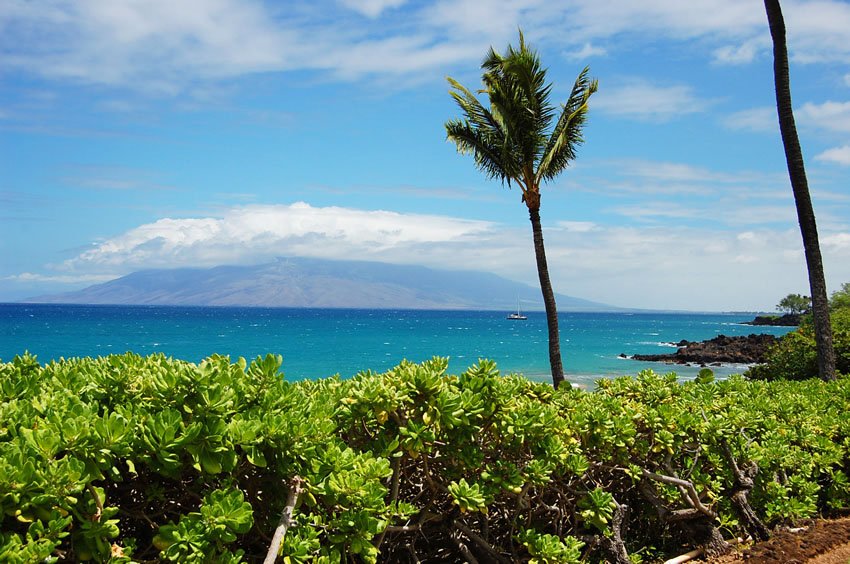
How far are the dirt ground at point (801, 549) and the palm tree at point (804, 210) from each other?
6284mm

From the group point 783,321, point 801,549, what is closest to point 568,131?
point 801,549

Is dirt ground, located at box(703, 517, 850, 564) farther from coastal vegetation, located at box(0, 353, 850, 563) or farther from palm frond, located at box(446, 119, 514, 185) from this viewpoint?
palm frond, located at box(446, 119, 514, 185)

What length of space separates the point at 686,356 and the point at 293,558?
1970 inches

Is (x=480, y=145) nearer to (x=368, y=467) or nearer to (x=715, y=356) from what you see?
(x=368, y=467)

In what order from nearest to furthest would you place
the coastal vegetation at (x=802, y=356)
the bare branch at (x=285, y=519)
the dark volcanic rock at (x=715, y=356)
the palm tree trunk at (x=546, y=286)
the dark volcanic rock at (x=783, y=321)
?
the bare branch at (x=285, y=519) < the coastal vegetation at (x=802, y=356) < the palm tree trunk at (x=546, y=286) < the dark volcanic rock at (x=715, y=356) < the dark volcanic rock at (x=783, y=321)

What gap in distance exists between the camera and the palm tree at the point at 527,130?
16.0m

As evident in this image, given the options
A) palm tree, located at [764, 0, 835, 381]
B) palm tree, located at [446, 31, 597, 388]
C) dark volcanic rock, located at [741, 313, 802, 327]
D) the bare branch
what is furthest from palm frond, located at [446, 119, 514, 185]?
dark volcanic rock, located at [741, 313, 802, 327]

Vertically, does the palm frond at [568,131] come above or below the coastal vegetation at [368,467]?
above

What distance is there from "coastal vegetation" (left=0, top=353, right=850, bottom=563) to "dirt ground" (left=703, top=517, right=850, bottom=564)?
0.18 metres

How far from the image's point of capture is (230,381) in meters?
3.29

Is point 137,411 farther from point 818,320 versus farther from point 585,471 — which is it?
point 818,320

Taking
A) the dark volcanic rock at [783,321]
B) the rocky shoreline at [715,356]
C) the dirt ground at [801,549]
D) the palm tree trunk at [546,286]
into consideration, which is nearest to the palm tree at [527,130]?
the palm tree trunk at [546,286]

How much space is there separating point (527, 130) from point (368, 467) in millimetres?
14051

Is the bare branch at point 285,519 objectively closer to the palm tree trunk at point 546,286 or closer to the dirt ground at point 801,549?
the dirt ground at point 801,549
